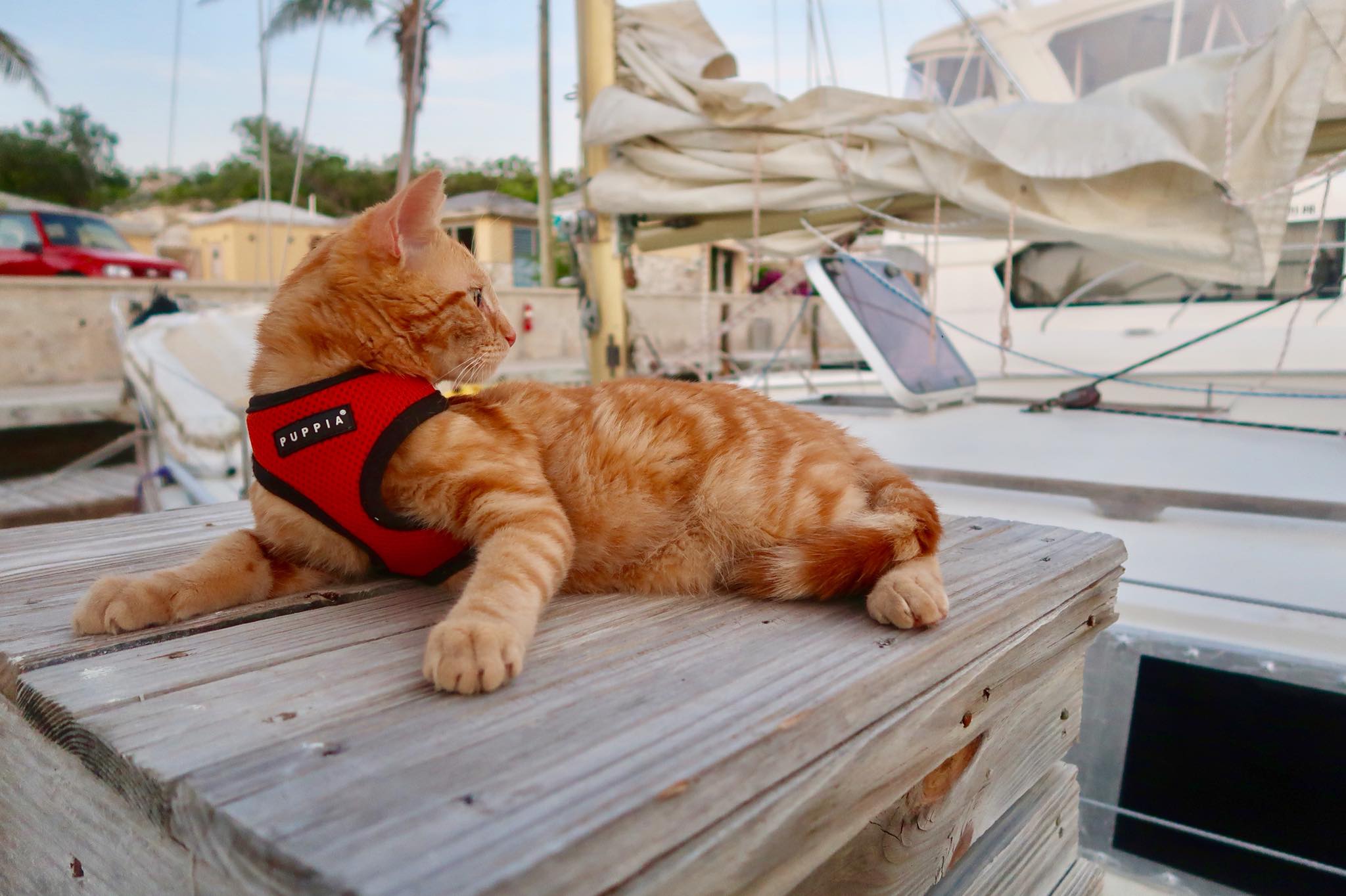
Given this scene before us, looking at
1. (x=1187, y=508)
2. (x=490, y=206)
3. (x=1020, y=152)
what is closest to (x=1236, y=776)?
(x=1187, y=508)

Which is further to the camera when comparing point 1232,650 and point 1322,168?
point 1322,168

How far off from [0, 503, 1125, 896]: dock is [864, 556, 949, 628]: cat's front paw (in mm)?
21

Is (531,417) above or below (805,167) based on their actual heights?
below

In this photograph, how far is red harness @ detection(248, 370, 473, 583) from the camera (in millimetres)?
1159

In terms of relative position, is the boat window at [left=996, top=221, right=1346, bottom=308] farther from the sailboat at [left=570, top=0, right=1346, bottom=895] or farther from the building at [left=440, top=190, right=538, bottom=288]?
the building at [left=440, top=190, right=538, bottom=288]

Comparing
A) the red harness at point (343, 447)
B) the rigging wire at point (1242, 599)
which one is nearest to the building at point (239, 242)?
the red harness at point (343, 447)

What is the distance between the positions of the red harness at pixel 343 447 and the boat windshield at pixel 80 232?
1275 centimetres

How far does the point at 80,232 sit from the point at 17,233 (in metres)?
0.70

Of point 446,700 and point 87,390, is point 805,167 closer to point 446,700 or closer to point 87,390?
point 446,700

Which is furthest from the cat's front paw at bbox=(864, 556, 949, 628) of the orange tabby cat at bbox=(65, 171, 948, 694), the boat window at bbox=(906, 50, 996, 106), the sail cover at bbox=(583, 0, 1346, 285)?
the boat window at bbox=(906, 50, 996, 106)

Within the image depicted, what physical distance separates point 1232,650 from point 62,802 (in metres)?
2.00

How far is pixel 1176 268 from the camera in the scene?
2.84 meters

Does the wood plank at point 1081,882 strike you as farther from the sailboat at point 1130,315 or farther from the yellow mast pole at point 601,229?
the yellow mast pole at point 601,229

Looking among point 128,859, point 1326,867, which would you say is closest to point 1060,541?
point 1326,867
